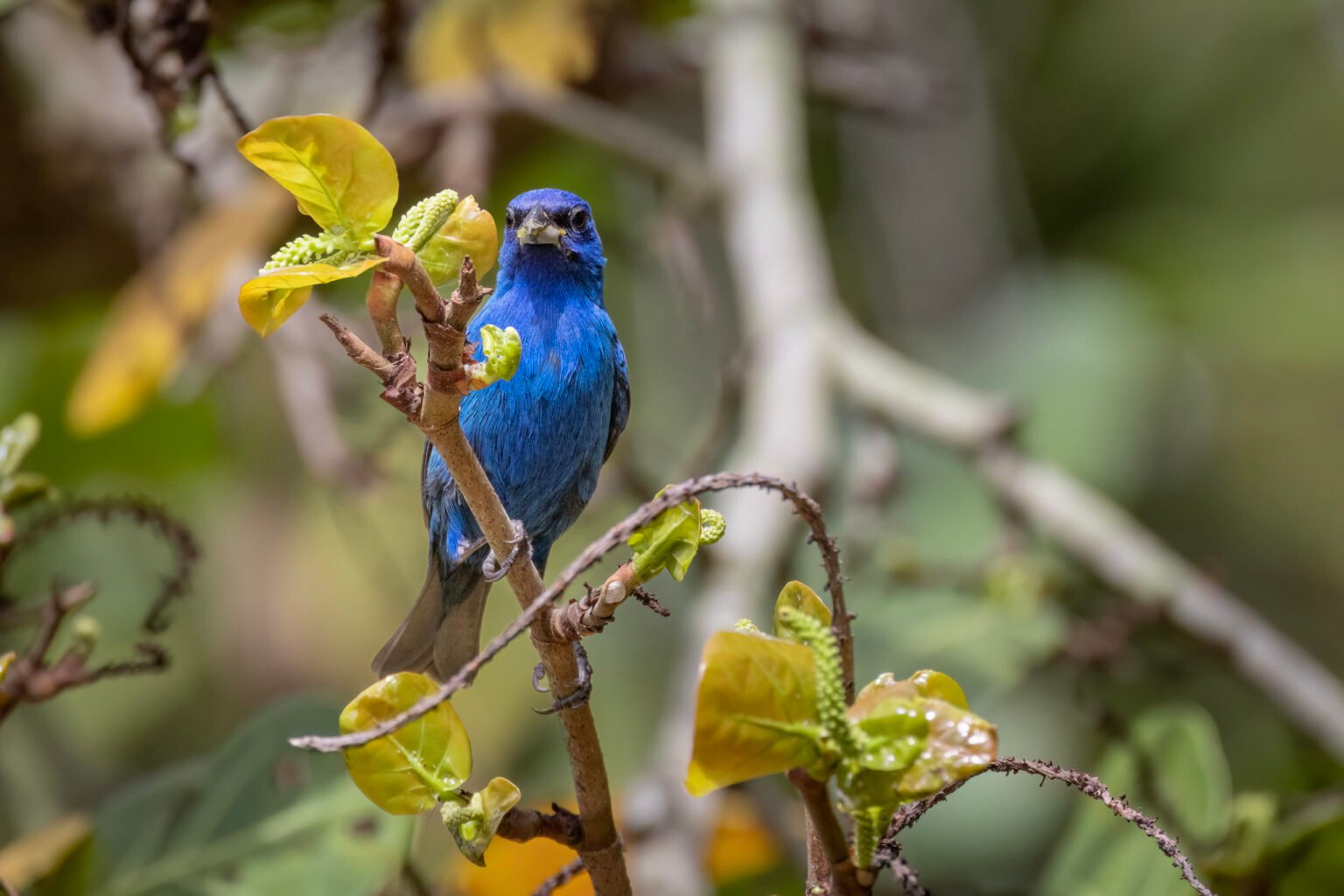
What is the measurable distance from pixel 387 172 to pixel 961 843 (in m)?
3.35

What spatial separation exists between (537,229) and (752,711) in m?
0.71

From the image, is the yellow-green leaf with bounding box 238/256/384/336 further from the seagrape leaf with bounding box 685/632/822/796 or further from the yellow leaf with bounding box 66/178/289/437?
the yellow leaf with bounding box 66/178/289/437

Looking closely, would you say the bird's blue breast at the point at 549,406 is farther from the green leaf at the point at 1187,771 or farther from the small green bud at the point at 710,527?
the green leaf at the point at 1187,771

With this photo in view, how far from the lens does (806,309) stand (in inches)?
137

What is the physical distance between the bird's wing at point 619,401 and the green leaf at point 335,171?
2.28ft

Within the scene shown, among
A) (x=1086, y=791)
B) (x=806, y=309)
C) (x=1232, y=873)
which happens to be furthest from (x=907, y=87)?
(x=1086, y=791)

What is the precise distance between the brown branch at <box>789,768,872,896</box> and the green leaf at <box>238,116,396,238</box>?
56 centimetres

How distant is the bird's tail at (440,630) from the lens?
173 centimetres

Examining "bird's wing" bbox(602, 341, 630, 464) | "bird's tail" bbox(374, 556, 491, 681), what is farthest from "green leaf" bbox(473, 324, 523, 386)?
"bird's tail" bbox(374, 556, 491, 681)

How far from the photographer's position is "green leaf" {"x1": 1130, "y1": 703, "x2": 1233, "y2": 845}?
2121 millimetres

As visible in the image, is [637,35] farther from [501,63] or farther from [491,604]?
[491,604]

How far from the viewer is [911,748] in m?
1.02

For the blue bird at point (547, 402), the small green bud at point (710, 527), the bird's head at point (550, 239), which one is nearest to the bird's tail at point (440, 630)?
the blue bird at point (547, 402)

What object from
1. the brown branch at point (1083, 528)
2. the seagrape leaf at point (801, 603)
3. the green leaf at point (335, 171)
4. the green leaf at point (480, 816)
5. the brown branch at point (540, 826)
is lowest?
the brown branch at point (1083, 528)
